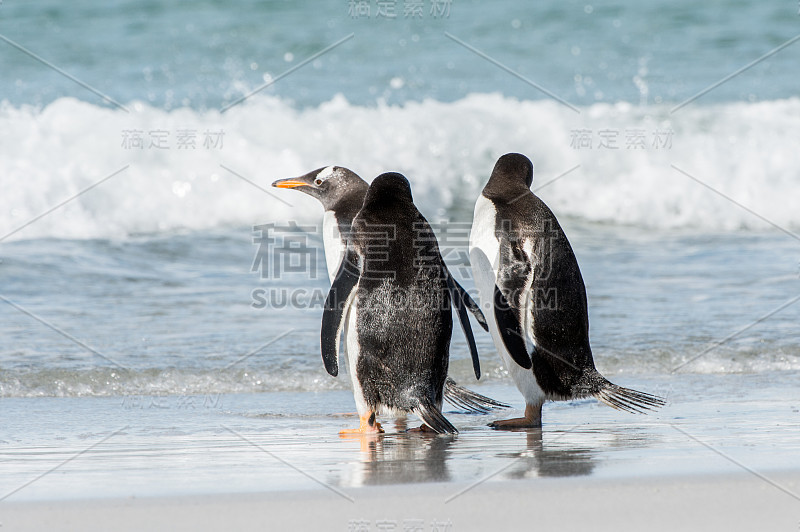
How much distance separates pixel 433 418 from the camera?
11.5 ft

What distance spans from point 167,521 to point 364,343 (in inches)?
55.7

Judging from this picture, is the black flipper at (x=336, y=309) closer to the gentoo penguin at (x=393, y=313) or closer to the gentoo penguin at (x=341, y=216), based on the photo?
the gentoo penguin at (x=393, y=313)

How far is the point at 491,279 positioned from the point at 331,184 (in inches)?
45.0

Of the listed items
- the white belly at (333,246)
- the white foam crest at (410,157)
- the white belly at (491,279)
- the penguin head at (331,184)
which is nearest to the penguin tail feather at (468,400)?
the white belly at (491,279)

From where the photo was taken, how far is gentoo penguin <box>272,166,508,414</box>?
160 inches

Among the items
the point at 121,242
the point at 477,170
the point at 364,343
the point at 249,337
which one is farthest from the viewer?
the point at 477,170

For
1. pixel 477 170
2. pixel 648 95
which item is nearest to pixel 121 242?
pixel 477 170

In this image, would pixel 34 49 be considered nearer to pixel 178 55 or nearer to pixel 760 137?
pixel 178 55

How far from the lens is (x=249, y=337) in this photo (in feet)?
17.1

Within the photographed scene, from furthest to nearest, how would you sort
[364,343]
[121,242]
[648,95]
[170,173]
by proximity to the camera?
[648,95] → [170,173] → [121,242] → [364,343]

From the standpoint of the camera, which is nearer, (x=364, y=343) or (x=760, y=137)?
(x=364, y=343)

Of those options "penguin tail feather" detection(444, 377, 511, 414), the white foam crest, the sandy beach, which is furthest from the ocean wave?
the white foam crest

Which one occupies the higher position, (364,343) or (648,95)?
(648,95)

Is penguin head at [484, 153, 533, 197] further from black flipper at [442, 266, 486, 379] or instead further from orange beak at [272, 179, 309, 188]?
orange beak at [272, 179, 309, 188]
